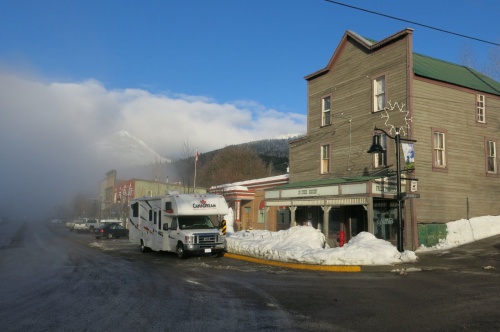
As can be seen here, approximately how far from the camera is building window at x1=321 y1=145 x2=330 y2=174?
27.7 meters

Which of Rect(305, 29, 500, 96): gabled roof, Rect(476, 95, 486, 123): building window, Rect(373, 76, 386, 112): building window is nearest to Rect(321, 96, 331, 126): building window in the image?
Rect(305, 29, 500, 96): gabled roof

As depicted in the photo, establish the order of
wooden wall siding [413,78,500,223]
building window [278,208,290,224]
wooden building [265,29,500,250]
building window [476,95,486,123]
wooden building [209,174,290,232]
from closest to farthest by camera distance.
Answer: wooden building [265,29,500,250]
wooden wall siding [413,78,500,223]
building window [476,95,486,123]
building window [278,208,290,224]
wooden building [209,174,290,232]

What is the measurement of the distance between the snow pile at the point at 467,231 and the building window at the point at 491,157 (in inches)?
124

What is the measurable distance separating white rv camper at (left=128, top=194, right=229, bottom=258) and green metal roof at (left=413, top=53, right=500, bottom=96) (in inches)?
491

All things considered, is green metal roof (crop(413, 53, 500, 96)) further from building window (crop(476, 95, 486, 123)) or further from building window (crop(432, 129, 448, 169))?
building window (crop(432, 129, 448, 169))

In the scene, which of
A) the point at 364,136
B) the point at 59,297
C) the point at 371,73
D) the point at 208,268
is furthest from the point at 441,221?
the point at 59,297

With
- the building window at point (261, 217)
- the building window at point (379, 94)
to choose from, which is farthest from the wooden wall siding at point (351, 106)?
the building window at point (261, 217)

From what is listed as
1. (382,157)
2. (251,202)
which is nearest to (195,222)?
(382,157)

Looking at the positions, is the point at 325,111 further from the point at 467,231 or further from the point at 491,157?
the point at 467,231

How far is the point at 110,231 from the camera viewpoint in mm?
38875

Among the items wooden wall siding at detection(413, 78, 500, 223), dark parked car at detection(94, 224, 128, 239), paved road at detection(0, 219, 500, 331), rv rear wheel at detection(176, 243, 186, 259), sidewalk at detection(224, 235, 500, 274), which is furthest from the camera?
dark parked car at detection(94, 224, 128, 239)

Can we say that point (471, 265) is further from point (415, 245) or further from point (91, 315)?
point (91, 315)

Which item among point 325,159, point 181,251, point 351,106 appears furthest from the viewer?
point 325,159

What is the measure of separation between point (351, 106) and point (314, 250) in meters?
11.4
